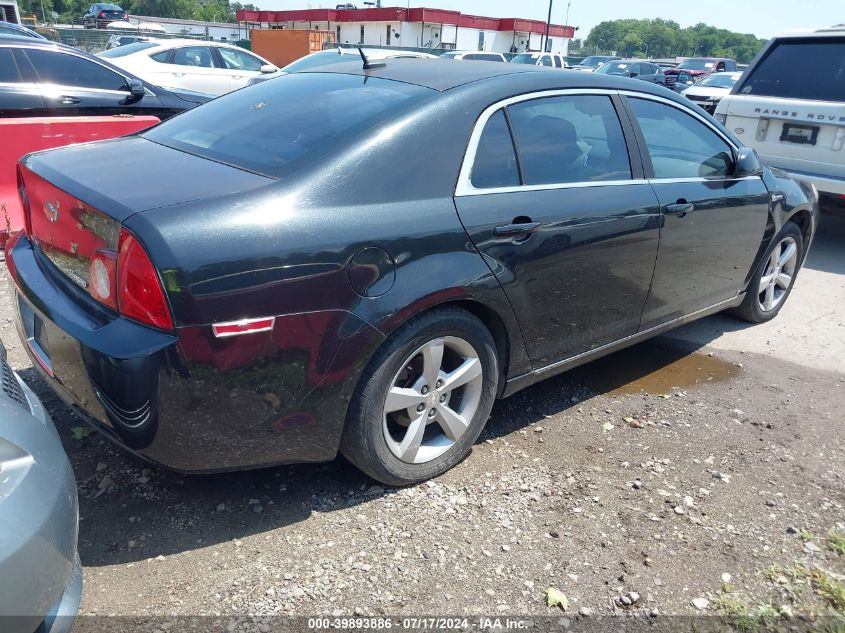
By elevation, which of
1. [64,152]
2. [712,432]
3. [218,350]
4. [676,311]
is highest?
[64,152]

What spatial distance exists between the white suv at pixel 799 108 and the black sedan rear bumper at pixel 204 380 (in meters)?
5.79

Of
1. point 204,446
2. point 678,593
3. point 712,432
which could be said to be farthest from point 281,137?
point 712,432

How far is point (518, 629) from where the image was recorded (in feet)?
7.66

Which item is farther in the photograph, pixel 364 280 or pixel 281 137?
pixel 281 137

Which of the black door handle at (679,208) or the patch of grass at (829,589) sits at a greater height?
the black door handle at (679,208)

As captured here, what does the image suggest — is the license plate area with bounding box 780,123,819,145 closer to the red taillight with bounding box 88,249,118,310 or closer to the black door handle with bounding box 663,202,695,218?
the black door handle with bounding box 663,202,695,218

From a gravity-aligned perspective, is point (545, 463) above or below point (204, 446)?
below

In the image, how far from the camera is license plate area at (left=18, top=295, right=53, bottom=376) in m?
2.65

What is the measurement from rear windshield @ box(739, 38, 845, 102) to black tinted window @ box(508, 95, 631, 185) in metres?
4.22

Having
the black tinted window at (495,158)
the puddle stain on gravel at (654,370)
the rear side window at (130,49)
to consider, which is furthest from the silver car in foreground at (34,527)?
the rear side window at (130,49)

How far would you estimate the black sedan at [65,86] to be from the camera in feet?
22.5

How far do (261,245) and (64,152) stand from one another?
1.34 m

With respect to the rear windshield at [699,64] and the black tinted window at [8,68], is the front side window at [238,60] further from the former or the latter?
the rear windshield at [699,64]

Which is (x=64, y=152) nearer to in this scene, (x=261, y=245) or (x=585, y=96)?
(x=261, y=245)
